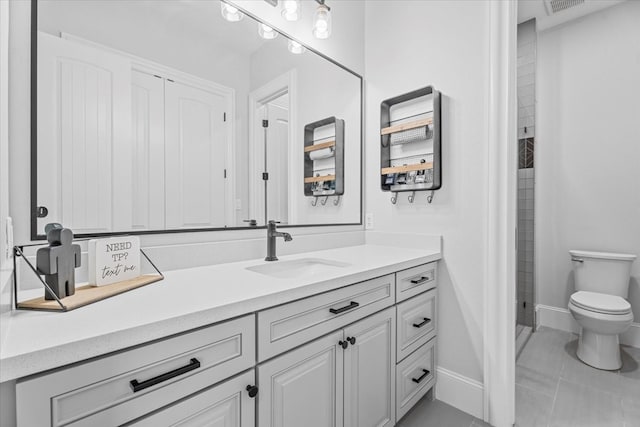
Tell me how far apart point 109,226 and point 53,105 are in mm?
416

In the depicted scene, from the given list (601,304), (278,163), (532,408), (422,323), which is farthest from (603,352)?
(278,163)

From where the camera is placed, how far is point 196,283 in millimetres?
974

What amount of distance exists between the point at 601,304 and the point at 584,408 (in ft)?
2.55

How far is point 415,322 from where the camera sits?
1.52 metres

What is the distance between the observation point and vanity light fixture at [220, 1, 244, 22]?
1.37m

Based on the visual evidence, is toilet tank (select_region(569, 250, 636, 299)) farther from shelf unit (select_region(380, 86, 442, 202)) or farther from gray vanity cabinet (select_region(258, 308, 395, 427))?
gray vanity cabinet (select_region(258, 308, 395, 427))

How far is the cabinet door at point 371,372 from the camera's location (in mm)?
1137

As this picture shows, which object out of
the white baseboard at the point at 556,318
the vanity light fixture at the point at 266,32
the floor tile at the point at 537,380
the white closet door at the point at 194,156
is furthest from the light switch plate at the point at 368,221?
the white baseboard at the point at 556,318

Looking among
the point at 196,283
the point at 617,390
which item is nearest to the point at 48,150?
the point at 196,283

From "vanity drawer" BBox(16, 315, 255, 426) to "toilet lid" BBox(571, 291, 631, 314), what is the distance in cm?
239

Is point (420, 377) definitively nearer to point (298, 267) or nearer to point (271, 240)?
point (298, 267)

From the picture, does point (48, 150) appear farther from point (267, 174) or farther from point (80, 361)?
point (267, 174)

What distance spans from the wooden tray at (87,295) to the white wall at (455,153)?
4.87 ft

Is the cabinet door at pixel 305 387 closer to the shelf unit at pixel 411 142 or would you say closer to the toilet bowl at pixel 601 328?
the shelf unit at pixel 411 142
